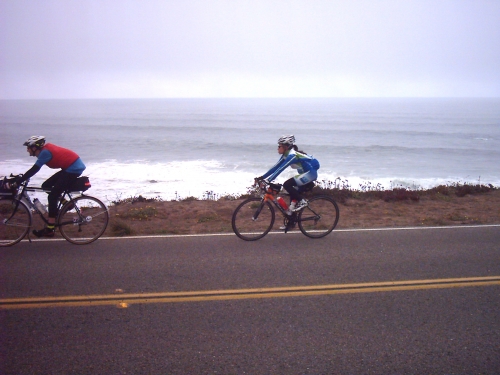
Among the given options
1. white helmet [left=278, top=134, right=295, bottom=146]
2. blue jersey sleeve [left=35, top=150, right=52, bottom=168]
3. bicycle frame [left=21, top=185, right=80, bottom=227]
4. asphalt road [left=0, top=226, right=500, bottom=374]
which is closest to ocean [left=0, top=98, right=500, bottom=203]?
bicycle frame [left=21, top=185, right=80, bottom=227]

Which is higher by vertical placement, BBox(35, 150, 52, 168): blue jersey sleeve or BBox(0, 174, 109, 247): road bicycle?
BBox(35, 150, 52, 168): blue jersey sleeve

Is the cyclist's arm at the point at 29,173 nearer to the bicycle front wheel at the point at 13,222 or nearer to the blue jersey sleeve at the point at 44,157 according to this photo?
the blue jersey sleeve at the point at 44,157

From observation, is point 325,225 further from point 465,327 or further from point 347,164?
point 347,164

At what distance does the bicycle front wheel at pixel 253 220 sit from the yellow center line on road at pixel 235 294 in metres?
2.52

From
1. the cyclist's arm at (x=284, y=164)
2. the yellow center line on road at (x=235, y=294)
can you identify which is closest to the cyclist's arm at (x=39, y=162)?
the yellow center line on road at (x=235, y=294)

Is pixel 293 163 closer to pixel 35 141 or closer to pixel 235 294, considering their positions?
pixel 235 294

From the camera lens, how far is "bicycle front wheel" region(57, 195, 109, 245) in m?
7.59

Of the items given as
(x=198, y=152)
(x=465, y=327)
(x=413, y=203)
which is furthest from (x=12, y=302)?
(x=198, y=152)

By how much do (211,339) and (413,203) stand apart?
404 inches

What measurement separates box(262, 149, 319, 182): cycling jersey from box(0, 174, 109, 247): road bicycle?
335 centimetres

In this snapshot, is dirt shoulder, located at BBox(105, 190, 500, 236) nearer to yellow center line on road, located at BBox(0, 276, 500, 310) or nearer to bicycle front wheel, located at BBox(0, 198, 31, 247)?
bicycle front wheel, located at BBox(0, 198, 31, 247)

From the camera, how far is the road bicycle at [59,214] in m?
7.31

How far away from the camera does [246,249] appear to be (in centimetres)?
715

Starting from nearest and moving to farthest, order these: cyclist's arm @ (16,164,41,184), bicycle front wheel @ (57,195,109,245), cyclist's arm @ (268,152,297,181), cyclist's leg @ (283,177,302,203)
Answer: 1. cyclist's arm @ (16,164,41,184)
2. cyclist's arm @ (268,152,297,181)
3. bicycle front wheel @ (57,195,109,245)
4. cyclist's leg @ (283,177,302,203)
